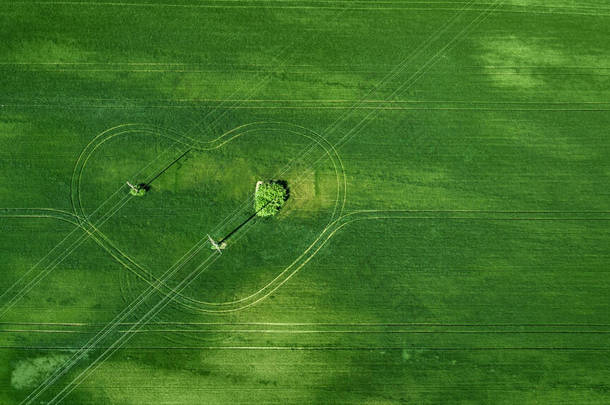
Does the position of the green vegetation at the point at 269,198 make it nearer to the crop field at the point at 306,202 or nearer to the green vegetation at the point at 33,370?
the crop field at the point at 306,202

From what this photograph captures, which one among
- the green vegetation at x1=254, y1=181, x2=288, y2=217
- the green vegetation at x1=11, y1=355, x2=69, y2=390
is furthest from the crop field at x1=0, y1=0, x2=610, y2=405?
the green vegetation at x1=254, y1=181, x2=288, y2=217

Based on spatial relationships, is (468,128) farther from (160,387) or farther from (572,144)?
(160,387)

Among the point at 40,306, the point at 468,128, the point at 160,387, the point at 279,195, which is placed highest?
the point at 468,128

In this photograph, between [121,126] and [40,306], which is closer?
[40,306]

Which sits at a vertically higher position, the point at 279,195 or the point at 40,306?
the point at 279,195

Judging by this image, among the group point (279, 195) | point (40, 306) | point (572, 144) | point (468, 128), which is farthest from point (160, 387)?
point (572, 144)

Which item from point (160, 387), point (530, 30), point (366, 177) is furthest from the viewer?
point (530, 30)

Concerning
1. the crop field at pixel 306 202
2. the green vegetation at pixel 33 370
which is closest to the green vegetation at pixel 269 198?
the crop field at pixel 306 202
